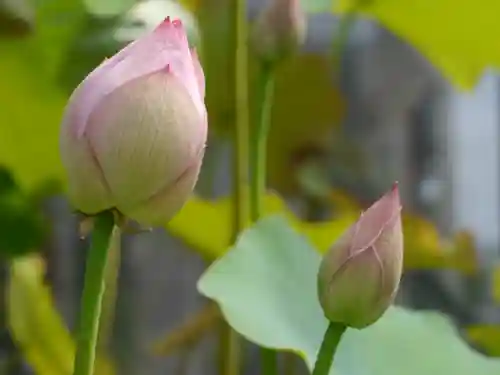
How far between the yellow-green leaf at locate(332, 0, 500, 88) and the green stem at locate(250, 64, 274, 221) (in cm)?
11

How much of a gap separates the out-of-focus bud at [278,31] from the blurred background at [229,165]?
0.01 meters

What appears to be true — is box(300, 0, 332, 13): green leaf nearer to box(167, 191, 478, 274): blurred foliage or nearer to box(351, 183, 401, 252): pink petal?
box(167, 191, 478, 274): blurred foliage

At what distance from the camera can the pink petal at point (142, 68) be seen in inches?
6.9

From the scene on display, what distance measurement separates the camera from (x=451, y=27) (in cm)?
43

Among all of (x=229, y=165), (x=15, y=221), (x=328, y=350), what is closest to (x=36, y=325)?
(x=15, y=221)

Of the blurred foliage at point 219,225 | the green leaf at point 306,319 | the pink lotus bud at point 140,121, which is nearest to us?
the pink lotus bud at point 140,121

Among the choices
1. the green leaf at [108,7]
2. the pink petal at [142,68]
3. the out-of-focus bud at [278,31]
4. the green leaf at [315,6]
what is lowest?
the green leaf at [315,6]

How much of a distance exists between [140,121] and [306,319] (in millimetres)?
151

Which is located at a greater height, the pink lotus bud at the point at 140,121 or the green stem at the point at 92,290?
the pink lotus bud at the point at 140,121

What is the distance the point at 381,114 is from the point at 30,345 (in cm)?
88

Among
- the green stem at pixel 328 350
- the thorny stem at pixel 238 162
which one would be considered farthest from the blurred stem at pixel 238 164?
the green stem at pixel 328 350

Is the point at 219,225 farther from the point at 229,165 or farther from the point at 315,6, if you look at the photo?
the point at 229,165

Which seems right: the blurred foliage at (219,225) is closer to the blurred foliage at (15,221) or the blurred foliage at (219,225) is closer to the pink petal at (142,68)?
the blurred foliage at (15,221)

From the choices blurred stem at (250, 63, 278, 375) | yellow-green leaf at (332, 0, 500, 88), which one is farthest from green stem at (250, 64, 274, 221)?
yellow-green leaf at (332, 0, 500, 88)
